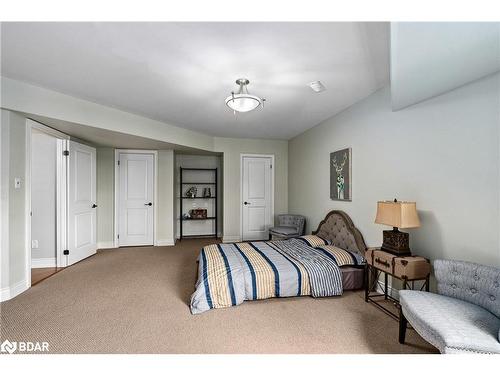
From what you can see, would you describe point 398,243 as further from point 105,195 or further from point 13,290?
point 105,195

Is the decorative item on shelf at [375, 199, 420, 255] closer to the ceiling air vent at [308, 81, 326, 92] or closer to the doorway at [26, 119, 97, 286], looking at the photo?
the ceiling air vent at [308, 81, 326, 92]

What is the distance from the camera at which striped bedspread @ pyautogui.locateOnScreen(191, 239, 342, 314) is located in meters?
2.26

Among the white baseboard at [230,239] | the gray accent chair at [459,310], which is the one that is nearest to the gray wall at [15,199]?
the white baseboard at [230,239]

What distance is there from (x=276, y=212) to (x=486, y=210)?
3.86 meters

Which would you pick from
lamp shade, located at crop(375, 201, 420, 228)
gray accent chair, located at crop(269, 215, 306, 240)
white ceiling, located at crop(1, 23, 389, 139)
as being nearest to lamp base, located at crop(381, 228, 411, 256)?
lamp shade, located at crop(375, 201, 420, 228)

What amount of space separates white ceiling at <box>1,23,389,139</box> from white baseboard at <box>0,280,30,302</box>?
7.38 ft

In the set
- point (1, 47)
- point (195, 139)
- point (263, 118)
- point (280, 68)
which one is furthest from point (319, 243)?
point (1, 47)

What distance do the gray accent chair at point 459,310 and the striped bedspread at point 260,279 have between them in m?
0.86

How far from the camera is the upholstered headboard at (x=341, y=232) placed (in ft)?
9.53

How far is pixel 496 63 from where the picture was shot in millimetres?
1521

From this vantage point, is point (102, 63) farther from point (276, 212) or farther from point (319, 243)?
point (276, 212)

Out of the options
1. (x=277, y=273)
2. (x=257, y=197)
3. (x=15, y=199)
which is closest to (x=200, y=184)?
(x=257, y=197)

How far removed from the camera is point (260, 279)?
2.37 metres

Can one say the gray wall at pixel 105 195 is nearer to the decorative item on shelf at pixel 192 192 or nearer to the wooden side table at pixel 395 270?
the decorative item on shelf at pixel 192 192
